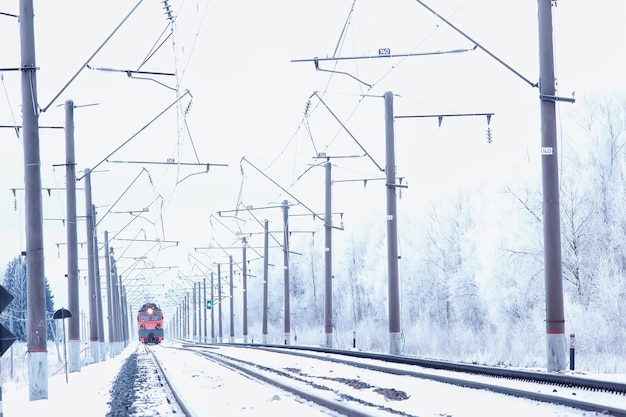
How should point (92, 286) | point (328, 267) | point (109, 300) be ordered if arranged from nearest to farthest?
point (92, 286) → point (328, 267) → point (109, 300)

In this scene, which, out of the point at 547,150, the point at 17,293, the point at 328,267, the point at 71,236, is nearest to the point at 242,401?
the point at 547,150

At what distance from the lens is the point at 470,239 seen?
62.7 meters

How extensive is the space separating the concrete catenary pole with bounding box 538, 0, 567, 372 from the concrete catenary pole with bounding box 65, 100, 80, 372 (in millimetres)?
17149

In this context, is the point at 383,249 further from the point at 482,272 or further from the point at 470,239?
the point at 482,272

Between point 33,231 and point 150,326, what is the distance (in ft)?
224

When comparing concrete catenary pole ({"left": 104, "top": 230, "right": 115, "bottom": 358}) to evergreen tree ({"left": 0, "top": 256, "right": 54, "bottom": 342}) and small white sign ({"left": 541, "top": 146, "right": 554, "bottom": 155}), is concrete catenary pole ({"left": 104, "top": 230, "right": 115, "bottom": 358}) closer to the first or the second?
small white sign ({"left": 541, "top": 146, "right": 554, "bottom": 155})

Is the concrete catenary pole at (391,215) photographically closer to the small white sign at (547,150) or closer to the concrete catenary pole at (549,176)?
the concrete catenary pole at (549,176)

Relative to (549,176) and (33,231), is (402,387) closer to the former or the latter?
(549,176)

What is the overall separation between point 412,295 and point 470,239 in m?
11.1

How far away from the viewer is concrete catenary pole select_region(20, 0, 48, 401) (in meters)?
18.6

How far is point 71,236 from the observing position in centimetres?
3148

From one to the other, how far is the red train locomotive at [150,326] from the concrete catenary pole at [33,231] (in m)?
67.4

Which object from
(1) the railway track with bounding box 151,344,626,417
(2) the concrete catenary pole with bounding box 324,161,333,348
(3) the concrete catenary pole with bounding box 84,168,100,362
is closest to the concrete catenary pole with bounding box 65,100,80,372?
(3) the concrete catenary pole with bounding box 84,168,100,362

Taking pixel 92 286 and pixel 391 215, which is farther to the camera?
pixel 92 286
